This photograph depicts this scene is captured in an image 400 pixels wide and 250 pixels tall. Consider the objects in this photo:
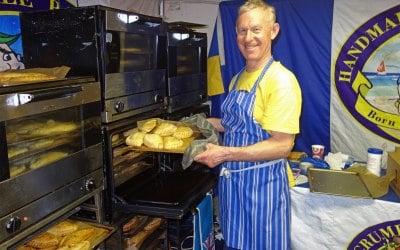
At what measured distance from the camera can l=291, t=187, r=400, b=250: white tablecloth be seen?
207cm

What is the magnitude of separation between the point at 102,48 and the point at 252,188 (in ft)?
2.98

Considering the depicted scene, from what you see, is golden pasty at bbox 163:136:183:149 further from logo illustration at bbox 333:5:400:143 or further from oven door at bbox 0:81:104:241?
logo illustration at bbox 333:5:400:143

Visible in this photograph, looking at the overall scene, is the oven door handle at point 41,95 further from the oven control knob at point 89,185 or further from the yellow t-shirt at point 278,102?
the yellow t-shirt at point 278,102

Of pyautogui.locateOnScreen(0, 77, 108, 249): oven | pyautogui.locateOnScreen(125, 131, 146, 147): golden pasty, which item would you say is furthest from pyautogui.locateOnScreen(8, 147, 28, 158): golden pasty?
pyautogui.locateOnScreen(125, 131, 146, 147): golden pasty

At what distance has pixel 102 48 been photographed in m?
1.41

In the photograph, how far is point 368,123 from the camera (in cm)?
263

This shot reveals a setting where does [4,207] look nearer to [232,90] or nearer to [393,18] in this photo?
[232,90]

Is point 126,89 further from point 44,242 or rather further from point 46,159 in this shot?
point 44,242

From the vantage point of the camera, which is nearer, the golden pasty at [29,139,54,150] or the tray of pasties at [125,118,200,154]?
the golden pasty at [29,139,54,150]

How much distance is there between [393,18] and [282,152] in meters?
1.76

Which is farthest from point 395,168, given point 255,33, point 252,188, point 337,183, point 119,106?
point 119,106

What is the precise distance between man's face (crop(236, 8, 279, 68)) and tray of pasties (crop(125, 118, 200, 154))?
0.52m

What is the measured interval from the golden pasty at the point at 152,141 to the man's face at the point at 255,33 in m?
0.57

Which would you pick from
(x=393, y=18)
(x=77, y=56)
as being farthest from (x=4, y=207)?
(x=393, y=18)
